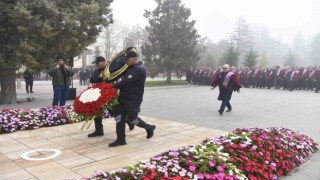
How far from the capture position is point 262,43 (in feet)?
414

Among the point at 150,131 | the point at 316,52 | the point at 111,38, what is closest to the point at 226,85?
the point at 150,131

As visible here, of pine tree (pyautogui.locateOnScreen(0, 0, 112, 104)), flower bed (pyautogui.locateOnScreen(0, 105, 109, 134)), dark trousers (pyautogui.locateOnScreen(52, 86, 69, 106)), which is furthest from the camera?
pine tree (pyautogui.locateOnScreen(0, 0, 112, 104))

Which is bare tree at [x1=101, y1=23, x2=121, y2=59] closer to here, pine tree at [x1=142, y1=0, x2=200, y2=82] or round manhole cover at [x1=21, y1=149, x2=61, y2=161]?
pine tree at [x1=142, y1=0, x2=200, y2=82]

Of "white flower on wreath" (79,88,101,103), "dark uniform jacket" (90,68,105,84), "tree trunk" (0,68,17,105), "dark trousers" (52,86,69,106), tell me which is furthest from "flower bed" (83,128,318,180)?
"tree trunk" (0,68,17,105)

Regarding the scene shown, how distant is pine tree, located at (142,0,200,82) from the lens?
99.5ft

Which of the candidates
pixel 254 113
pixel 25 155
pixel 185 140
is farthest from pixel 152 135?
pixel 254 113

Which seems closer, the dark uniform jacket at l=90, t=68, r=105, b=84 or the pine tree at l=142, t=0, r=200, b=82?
the dark uniform jacket at l=90, t=68, r=105, b=84

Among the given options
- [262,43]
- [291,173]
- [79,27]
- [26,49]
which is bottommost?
[291,173]

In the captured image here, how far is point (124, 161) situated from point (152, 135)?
1.78m

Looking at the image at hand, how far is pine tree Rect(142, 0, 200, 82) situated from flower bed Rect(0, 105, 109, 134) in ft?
70.2

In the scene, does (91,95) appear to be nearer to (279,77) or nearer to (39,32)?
(39,32)

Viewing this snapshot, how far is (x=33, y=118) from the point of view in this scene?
332 inches

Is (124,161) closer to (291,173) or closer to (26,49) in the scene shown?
(291,173)

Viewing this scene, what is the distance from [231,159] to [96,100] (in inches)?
112
